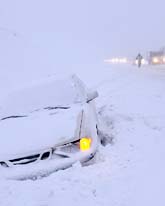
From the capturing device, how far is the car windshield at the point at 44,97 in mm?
7236

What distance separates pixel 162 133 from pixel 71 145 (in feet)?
9.28

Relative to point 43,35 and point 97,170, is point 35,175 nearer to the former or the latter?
point 97,170

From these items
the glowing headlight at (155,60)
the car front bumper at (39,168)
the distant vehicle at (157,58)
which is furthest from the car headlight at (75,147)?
the glowing headlight at (155,60)

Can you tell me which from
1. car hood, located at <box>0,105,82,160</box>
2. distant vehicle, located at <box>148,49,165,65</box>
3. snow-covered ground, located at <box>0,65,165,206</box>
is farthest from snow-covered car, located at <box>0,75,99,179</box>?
distant vehicle, located at <box>148,49,165,65</box>

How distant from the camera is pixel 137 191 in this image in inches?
197

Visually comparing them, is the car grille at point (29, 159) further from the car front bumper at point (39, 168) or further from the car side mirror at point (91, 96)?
the car side mirror at point (91, 96)

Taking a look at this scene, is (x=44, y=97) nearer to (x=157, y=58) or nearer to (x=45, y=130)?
(x=45, y=130)

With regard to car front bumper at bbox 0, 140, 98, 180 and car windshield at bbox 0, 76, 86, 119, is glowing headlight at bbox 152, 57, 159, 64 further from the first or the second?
car front bumper at bbox 0, 140, 98, 180

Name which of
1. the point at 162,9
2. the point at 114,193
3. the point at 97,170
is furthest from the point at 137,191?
the point at 162,9

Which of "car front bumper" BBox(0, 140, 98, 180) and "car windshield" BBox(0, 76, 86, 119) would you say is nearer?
"car front bumper" BBox(0, 140, 98, 180)

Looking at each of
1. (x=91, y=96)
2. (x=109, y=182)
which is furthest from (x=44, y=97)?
(x=109, y=182)

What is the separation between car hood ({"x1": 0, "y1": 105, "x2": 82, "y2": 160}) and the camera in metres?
5.57

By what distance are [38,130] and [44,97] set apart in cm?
149

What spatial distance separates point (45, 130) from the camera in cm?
601
